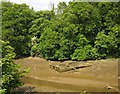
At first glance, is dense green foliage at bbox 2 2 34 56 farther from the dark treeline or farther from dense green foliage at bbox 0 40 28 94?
dense green foliage at bbox 0 40 28 94

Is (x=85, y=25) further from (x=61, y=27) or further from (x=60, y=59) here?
(x=60, y=59)

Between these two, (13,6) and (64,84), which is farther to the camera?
(13,6)

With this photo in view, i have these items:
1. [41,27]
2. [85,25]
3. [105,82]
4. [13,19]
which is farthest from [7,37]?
[105,82]

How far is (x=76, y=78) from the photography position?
24359 millimetres

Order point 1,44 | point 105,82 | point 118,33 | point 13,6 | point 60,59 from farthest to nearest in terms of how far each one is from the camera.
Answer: point 13,6 < point 60,59 < point 118,33 < point 105,82 < point 1,44

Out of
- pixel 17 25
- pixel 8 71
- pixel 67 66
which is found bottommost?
pixel 67 66

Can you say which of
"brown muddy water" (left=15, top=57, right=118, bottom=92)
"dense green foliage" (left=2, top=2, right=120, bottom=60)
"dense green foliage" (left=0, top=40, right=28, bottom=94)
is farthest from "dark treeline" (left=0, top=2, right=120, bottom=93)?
"dense green foliage" (left=0, top=40, right=28, bottom=94)

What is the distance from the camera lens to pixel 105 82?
2234cm

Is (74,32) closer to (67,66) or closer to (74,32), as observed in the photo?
(74,32)

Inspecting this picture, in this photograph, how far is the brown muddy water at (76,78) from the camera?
2119 cm

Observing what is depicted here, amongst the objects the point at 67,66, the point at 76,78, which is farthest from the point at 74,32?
the point at 76,78

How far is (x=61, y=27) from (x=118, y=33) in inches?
270

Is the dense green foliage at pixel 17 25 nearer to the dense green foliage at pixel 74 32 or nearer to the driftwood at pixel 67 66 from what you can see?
the dense green foliage at pixel 74 32

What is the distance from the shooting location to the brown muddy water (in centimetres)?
2119
